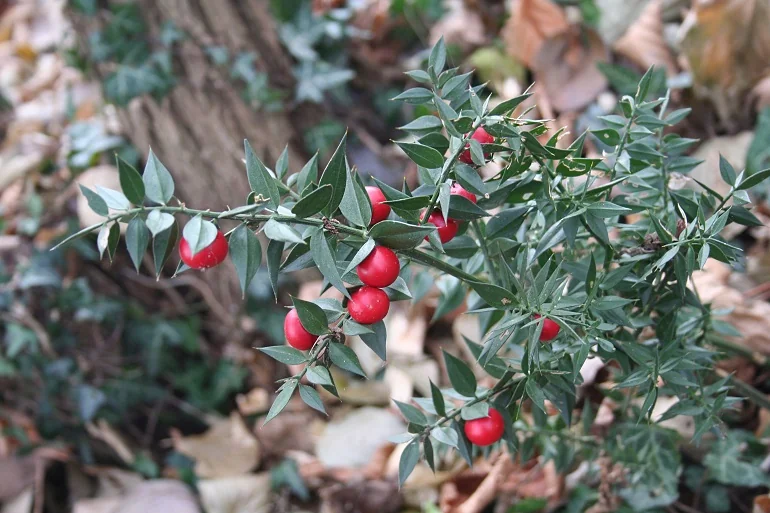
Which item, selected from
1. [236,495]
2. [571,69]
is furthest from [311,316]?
[571,69]

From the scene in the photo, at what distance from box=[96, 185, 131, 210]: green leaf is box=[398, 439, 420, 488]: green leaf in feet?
1.54

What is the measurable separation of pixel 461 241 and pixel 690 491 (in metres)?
0.88

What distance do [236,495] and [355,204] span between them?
1362mm

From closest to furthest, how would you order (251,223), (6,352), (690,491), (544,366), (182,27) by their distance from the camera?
(251,223) < (544,366) < (690,491) < (182,27) < (6,352)

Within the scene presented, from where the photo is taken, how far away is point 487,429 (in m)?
0.93

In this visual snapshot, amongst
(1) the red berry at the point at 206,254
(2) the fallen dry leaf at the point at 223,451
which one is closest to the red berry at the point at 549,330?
(1) the red berry at the point at 206,254

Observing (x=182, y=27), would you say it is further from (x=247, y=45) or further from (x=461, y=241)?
(x=461, y=241)

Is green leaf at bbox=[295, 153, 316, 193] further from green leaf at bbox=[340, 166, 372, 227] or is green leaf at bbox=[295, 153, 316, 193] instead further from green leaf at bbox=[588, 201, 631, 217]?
green leaf at bbox=[588, 201, 631, 217]

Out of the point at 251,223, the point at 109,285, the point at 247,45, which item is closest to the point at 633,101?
the point at 251,223

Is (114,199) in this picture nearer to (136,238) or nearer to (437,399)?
(136,238)

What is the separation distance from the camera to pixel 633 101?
933mm

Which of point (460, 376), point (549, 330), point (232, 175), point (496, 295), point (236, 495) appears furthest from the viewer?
point (232, 175)

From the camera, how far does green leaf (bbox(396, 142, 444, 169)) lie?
760mm

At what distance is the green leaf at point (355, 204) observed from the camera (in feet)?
2.39
